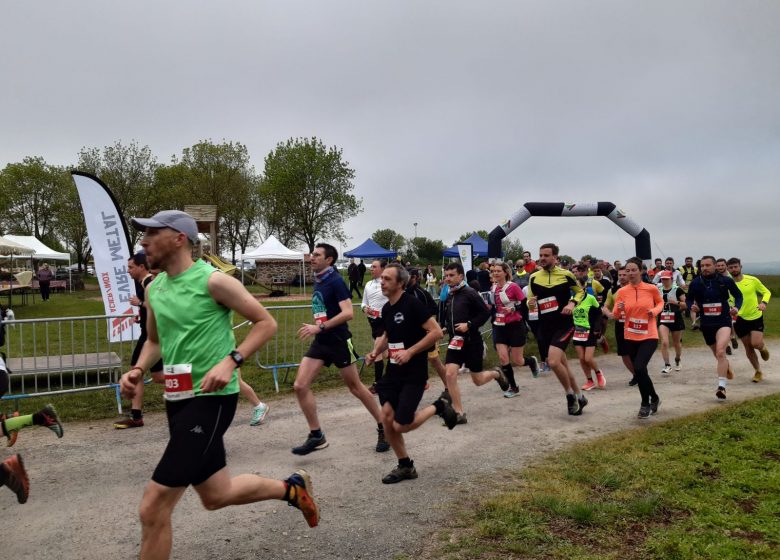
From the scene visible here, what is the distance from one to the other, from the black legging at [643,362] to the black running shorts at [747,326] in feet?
10.8

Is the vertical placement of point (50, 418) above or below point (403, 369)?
below

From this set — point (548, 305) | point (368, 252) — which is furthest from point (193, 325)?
point (368, 252)

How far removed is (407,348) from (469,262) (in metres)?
11.8

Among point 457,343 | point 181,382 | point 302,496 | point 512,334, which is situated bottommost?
point 302,496

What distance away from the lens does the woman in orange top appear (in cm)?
673

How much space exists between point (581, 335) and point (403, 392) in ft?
15.5

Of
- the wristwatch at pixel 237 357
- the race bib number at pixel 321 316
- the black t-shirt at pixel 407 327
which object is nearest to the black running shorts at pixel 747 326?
the black t-shirt at pixel 407 327

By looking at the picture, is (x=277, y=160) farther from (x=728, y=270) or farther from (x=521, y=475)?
(x=521, y=475)

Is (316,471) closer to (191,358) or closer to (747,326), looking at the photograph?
(191,358)

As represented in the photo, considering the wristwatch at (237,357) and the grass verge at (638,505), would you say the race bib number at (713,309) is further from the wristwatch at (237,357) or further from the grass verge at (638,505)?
the wristwatch at (237,357)

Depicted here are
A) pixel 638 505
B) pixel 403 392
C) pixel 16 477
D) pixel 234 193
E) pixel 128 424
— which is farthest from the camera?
pixel 234 193

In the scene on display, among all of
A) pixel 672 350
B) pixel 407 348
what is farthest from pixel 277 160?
pixel 407 348

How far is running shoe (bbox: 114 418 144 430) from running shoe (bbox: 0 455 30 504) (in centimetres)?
270

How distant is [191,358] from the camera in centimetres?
291
